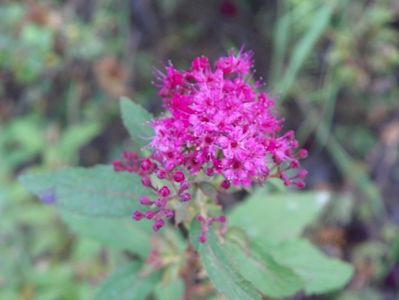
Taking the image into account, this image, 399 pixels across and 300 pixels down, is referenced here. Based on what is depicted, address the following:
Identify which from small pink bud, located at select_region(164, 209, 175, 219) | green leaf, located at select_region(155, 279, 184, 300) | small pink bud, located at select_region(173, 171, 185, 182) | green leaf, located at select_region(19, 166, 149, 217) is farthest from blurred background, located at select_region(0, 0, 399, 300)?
small pink bud, located at select_region(173, 171, 185, 182)

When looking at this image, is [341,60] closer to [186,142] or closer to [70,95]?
[70,95]

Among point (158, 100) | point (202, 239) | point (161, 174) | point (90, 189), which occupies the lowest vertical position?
point (202, 239)

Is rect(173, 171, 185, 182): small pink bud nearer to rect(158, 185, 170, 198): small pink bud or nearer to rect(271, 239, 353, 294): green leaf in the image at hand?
rect(158, 185, 170, 198): small pink bud

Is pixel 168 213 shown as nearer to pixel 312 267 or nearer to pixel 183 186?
pixel 183 186

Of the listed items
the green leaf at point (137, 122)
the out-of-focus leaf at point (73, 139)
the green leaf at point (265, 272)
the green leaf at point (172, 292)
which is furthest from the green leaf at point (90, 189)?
the out-of-focus leaf at point (73, 139)

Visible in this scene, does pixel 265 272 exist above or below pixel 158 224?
below

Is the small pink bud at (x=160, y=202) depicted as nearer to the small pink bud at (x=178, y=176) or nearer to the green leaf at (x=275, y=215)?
the small pink bud at (x=178, y=176)

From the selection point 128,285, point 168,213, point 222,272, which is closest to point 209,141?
point 168,213
